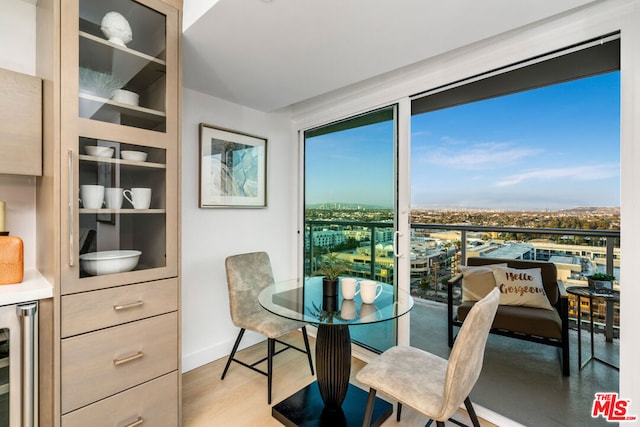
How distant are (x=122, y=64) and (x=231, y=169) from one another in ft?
4.22

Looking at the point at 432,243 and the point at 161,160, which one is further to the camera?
the point at 432,243

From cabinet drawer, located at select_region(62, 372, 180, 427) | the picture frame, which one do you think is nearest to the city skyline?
the picture frame

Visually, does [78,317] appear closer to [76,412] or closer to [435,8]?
[76,412]

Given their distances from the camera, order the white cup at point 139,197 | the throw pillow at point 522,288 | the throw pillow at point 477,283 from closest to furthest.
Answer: the white cup at point 139,197
the throw pillow at point 522,288
the throw pillow at point 477,283

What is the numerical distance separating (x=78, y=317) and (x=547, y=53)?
Answer: 2.79m

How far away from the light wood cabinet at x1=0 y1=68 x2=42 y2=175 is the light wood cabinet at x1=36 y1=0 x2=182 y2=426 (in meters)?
0.06

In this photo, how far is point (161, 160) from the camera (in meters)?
1.64

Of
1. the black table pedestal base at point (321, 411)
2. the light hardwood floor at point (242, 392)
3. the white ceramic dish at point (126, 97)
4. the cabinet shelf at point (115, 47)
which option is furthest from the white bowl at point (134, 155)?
the black table pedestal base at point (321, 411)

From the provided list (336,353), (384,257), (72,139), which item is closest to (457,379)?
(336,353)

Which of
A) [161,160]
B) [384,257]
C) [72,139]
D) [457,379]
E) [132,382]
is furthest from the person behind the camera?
[384,257]

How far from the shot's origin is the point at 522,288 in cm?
283

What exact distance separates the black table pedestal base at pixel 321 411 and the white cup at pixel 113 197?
5.18 feet

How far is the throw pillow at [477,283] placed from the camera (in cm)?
300

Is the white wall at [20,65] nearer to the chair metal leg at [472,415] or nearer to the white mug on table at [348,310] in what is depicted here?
the white mug on table at [348,310]
